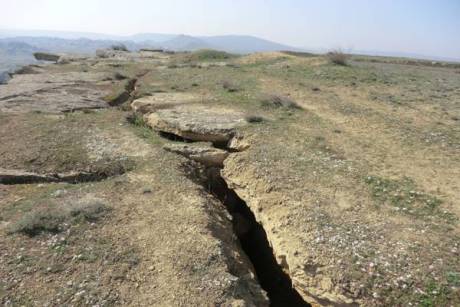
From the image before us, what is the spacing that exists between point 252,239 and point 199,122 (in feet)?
13.2

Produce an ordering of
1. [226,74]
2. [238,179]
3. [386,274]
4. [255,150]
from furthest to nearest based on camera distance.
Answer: [226,74], [255,150], [238,179], [386,274]

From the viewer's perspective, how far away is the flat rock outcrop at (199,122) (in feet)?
36.0

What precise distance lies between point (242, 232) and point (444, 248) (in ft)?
15.8

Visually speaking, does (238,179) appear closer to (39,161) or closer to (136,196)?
(136,196)

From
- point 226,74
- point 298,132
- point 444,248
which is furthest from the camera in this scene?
Result: point 226,74

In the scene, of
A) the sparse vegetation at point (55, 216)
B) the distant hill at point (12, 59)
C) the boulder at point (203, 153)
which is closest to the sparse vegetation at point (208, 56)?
the distant hill at point (12, 59)

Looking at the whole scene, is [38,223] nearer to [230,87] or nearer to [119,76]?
[230,87]

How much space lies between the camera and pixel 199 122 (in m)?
11.4

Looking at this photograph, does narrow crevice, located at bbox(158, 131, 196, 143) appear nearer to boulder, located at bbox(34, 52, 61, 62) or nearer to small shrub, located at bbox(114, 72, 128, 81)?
small shrub, located at bbox(114, 72, 128, 81)

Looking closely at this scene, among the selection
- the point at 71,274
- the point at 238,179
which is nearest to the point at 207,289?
the point at 71,274

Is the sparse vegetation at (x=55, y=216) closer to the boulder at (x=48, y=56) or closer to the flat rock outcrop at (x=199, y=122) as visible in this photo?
the flat rock outcrop at (x=199, y=122)

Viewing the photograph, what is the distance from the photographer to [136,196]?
25.7 feet

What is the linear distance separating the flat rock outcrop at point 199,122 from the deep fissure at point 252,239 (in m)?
1.40

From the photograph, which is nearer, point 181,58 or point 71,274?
point 71,274
